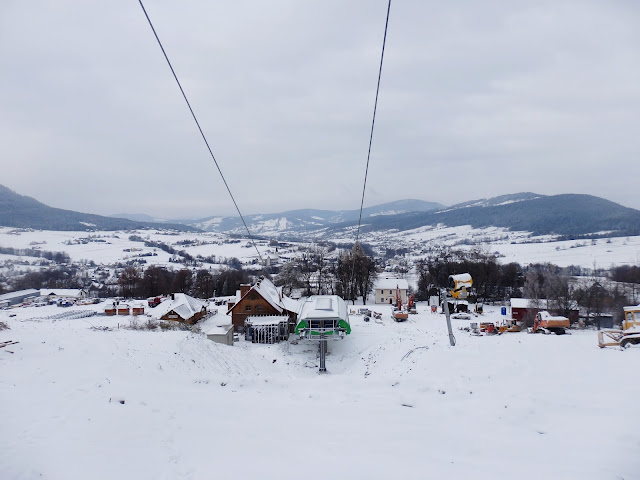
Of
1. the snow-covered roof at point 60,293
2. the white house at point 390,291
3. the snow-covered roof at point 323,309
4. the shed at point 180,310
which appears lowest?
the snow-covered roof at point 60,293

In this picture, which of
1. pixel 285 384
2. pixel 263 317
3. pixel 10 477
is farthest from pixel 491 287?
pixel 10 477

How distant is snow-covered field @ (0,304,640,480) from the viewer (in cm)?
565

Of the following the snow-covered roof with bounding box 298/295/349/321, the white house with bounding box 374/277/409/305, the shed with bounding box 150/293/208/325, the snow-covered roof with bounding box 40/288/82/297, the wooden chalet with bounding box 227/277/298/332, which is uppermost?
the snow-covered roof with bounding box 298/295/349/321

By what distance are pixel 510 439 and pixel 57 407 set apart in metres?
8.95

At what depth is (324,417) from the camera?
316 inches

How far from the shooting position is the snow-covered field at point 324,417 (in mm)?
5648

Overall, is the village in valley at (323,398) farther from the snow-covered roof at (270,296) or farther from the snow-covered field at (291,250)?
the snow-covered field at (291,250)

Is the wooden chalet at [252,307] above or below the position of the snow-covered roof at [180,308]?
above

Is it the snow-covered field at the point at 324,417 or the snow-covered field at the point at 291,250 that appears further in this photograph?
the snow-covered field at the point at 291,250

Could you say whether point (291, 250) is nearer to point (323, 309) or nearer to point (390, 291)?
point (390, 291)

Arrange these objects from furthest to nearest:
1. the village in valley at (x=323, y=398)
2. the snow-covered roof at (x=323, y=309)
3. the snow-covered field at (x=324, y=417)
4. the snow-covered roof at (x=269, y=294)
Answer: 1. the snow-covered roof at (x=269, y=294)
2. the snow-covered roof at (x=323, y=309)
3. the village in valley at (x=323, y=398)
4. the snow-covered field at (x=324, y=417)

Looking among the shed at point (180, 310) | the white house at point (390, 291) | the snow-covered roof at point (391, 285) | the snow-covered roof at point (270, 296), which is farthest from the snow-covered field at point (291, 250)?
the shed at point (180, 310)

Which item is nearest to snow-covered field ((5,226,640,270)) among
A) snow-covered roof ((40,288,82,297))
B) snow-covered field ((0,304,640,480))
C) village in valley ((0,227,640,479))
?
snow-covered roof ((40,288,82,297))

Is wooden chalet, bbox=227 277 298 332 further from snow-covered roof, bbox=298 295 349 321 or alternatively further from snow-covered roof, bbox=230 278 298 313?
snow-covered roof, bbox=298 295 349 321
